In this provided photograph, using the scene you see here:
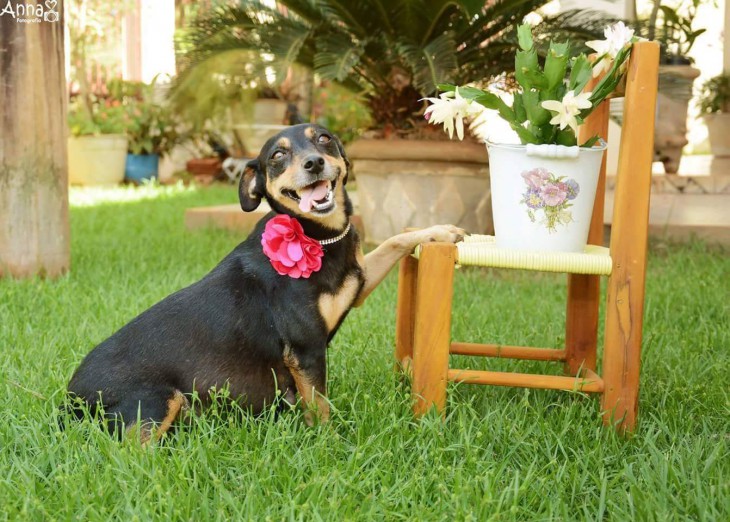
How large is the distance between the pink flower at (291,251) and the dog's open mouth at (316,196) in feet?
0.28

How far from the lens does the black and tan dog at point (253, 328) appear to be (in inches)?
99.9

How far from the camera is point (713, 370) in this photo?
321cm

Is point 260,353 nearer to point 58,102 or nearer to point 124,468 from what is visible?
point 124,468

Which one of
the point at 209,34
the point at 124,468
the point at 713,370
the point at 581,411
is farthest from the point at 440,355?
the point at 209,34

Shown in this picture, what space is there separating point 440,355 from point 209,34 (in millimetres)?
4274

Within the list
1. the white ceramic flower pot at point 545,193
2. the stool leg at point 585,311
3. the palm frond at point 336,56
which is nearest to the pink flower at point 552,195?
the white ceramic flower pot at point 545,193

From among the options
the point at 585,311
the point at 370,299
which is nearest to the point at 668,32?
the point at 370,299

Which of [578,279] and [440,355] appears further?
[578,279]

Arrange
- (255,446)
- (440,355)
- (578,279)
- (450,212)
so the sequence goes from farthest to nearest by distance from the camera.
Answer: (450,212) → (578,279) → (440,355) → (255,446)

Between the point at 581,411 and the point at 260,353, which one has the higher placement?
the point at 260,353

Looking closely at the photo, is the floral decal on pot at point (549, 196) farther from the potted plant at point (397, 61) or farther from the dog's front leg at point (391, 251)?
the potted plant at point (397, 61)

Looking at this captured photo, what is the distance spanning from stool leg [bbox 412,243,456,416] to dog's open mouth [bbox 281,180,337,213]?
0.33 m

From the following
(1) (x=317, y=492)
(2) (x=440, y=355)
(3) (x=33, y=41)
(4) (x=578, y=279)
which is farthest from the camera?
(3) (x=33, y=41)

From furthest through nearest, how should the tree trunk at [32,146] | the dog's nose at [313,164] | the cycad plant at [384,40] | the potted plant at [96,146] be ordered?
the potted plant at [96,146] → the cycad plant at [384,40] → the tree trunk at [32,146] → the dog's nose at [313,164]
